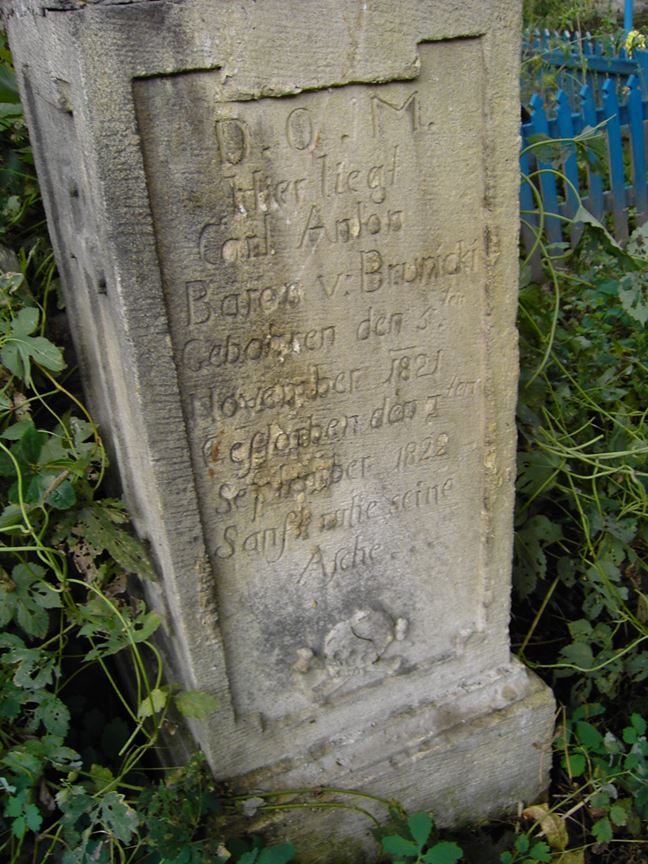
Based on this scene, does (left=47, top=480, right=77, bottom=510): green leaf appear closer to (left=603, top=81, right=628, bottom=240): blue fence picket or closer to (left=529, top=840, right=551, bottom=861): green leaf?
(left=529, top=840, right=551, bottom=861): green leaf

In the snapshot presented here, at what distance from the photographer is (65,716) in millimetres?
1825

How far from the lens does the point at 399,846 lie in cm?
180

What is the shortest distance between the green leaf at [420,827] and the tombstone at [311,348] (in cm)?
19

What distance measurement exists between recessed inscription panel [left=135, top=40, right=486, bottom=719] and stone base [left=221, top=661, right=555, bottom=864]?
151 millimetres

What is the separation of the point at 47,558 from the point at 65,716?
0.35m

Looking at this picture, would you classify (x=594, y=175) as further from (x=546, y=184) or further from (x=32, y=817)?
(x=32, y=817)

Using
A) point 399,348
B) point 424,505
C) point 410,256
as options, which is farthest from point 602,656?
point 410,256

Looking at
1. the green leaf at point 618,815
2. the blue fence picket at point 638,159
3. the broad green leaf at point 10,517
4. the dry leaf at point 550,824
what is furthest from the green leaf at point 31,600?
the blue fence picket at point 638,159

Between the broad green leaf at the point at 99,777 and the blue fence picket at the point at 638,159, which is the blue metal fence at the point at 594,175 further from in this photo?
the broad green leaf at the point at 99,777

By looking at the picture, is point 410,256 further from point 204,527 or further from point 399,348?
point 204,527

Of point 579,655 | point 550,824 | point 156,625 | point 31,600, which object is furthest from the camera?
point 579,655

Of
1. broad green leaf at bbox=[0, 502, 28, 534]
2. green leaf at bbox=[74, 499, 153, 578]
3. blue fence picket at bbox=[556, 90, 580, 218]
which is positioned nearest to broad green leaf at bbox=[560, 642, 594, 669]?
green leaf at bbox=[74, 499, 153, 578]

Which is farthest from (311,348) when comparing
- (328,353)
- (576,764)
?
(576,764)

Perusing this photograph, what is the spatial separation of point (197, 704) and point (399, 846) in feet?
1.84
